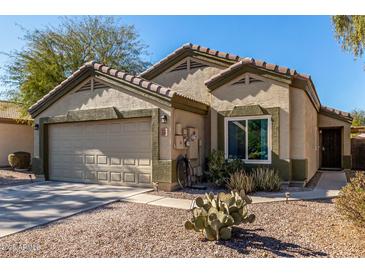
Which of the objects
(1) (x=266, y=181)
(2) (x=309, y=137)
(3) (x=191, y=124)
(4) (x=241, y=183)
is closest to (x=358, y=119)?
(2) (x=309, y=137)

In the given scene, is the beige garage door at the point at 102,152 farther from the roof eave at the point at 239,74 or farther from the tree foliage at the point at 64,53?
the tree foliage at the point at 64,53

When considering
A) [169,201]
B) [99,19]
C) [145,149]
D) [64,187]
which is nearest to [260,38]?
[145,149]

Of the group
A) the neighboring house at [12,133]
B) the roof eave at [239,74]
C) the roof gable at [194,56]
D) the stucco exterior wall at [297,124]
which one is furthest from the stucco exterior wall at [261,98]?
the neighboring house at [12,133]

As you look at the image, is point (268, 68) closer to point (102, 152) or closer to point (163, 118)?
point (163, 118)

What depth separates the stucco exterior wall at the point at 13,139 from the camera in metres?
19.2

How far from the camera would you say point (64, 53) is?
711 inches

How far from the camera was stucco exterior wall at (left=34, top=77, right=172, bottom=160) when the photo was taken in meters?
9.76

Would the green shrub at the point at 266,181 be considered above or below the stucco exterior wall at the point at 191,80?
below

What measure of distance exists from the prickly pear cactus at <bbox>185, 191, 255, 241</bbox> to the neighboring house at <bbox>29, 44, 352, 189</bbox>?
4436 mm

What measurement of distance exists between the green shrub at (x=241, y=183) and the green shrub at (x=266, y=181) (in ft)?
1.11

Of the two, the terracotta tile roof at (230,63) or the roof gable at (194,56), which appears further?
the roof gable at (194,56)

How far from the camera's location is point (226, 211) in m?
5.01

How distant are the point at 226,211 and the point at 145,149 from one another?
5789 mm
